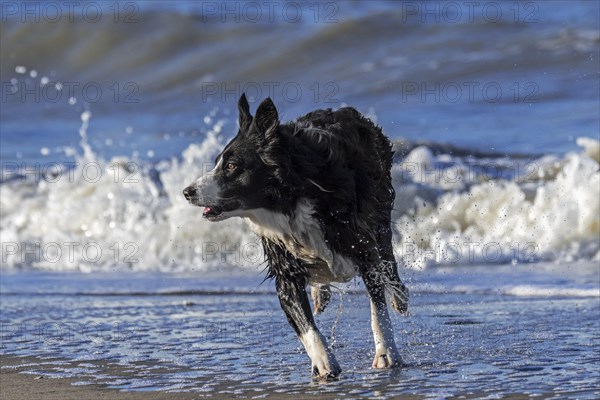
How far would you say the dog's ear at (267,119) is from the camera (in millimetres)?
5691

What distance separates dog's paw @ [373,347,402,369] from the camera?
6188 millimetres

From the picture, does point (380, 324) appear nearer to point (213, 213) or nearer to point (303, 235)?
point (303, 235)

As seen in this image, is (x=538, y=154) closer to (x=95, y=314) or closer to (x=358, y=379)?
(x=95, y=314)

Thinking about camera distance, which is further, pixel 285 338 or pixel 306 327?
pixel 285 338

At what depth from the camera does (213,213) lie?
226 inches

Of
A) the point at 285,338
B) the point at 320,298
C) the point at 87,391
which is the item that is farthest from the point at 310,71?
the point at 87,391

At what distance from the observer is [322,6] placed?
79.3 ft

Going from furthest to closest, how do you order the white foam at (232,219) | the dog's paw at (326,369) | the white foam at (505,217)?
the white foam at (232,219) < the white foam at (505,217) < the dog's paw at (326,369)

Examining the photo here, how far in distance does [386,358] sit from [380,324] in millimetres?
214

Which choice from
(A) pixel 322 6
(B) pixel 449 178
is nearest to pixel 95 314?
(B) pixel 449 178

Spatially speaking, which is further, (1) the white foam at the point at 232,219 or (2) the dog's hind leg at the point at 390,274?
(1) the white foam at the point at 232,219

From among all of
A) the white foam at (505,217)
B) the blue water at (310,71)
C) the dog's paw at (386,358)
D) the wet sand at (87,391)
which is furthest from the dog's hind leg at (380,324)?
the blue water at (310,71)

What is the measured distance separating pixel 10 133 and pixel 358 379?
649 inches

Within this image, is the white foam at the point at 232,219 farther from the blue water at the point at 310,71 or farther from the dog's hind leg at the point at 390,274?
the dog's hind leg at the point at 390,274
